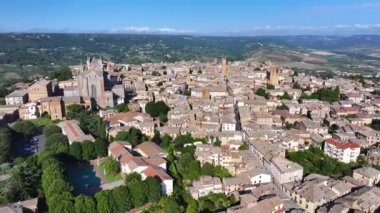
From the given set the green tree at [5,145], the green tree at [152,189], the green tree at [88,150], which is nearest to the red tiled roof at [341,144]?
the green tree at [152,189]

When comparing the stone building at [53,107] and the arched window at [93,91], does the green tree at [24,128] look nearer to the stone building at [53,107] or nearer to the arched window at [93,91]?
the stone building at [53,107]

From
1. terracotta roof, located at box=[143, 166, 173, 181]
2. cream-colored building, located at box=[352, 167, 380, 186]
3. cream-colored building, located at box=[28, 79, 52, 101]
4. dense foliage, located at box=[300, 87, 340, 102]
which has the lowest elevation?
cream-colored building, located at box=[352, 167, 380, 186]

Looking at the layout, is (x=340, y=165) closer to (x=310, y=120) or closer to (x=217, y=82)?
(x=310, y=120)

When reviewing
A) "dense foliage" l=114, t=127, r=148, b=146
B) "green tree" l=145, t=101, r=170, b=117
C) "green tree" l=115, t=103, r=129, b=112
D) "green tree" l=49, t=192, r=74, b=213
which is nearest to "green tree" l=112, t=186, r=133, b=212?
"green tree" l=49, t=192, r=74, b=213

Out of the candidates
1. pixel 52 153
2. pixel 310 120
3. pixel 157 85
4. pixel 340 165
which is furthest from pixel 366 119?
pixel 52 153

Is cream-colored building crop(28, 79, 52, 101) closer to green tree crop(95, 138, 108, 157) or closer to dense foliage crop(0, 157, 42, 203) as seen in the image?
green tree crop(95, 138, 108, 157)

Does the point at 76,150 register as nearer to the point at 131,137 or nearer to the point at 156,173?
the point at 131,137

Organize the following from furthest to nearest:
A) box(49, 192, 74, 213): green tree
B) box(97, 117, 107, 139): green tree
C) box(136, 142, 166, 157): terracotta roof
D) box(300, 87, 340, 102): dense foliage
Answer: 1. box(300, 87, 340, 102): dense foliage
2. box(97, 117, 107, 139): green tree
3. box(136, 142, 166, 157): terracotta roof
4. box(49, 192, 74, 213): green tree
